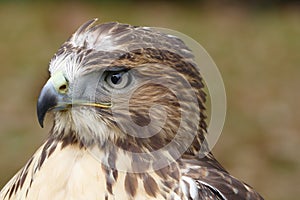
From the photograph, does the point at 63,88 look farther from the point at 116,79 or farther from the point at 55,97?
the point at 116,79

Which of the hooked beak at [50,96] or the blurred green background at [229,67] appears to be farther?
the blurred green background at [229,67]

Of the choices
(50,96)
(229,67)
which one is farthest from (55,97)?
(229,67)

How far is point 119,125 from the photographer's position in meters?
3.55

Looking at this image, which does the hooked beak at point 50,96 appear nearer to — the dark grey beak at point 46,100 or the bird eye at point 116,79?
the dark grey beak at point 46,100

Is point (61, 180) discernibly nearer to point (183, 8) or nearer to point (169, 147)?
point (169, 147)

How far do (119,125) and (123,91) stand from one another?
13 centimetres

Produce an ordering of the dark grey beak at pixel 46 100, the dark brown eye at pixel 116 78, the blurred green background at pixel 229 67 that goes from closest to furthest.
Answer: the dark grey beak at pixel 46 100 < the dark brown eye at pixel 116 78 < the blurred green background at pixel 229 67

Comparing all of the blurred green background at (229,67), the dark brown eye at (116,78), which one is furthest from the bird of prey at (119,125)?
the blurred green background at (229,67)

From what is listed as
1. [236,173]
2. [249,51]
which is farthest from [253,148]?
[249,51]

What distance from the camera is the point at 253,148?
8297 mm

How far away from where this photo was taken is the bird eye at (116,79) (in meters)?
3.52

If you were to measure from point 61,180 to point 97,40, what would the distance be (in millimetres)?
550

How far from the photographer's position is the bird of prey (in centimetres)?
347

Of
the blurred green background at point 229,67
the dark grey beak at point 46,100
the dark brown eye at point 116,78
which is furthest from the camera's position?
the blurred green background at point 229,67
